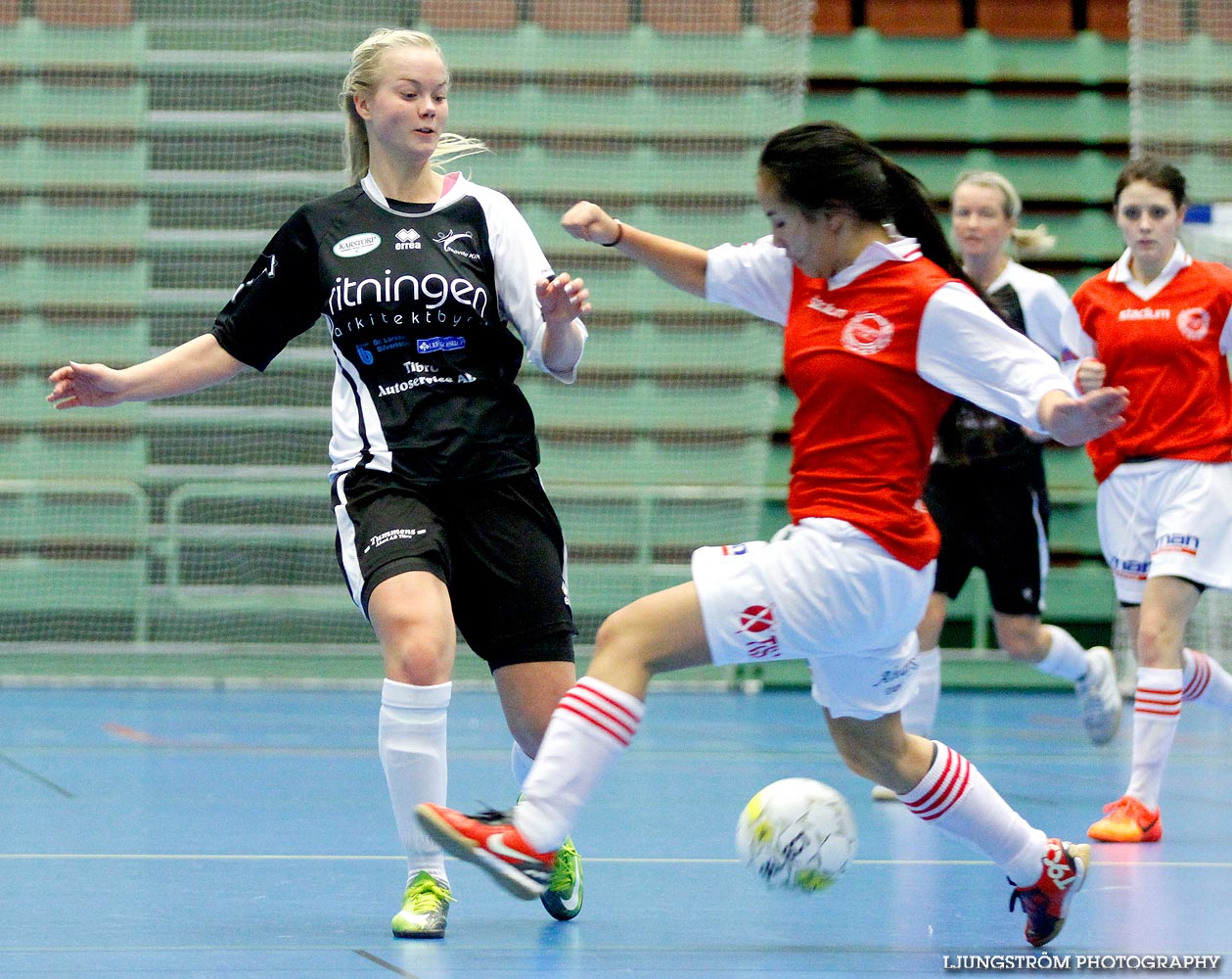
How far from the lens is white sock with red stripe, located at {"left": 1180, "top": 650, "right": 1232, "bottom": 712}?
5082 mm

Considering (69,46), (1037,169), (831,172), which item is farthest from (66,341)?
(831,172)

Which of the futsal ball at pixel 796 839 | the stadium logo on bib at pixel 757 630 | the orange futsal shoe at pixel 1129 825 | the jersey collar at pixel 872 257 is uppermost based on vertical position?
the jersey collar at pixel 872 257

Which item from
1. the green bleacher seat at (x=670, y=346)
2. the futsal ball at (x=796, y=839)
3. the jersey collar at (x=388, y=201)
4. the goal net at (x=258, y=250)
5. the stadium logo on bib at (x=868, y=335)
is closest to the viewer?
the stadium logo on bib at (x=868, y=335)

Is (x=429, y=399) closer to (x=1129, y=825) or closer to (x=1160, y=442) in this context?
(x=1129, y=825)

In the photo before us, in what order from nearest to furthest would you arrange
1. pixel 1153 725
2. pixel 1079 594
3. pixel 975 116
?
pixel 1153 725, pixel 1079 594, pixel 975 116

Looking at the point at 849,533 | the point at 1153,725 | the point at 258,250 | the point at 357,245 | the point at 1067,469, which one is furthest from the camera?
the point at 1067,469

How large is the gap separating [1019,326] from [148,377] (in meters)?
2.97

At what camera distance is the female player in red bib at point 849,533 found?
272cm

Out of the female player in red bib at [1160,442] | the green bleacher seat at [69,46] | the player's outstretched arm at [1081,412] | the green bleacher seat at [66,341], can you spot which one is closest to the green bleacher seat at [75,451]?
the green bleacher seat at [66,341]

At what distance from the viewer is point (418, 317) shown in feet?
10.7

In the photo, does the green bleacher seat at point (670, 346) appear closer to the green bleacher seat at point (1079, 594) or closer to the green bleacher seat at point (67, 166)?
the green bleacher seat at point (1079, 594)

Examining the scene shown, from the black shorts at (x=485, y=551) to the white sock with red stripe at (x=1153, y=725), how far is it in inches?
79.9

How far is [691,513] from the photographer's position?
892cm

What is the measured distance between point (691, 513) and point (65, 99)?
13.8 ft
